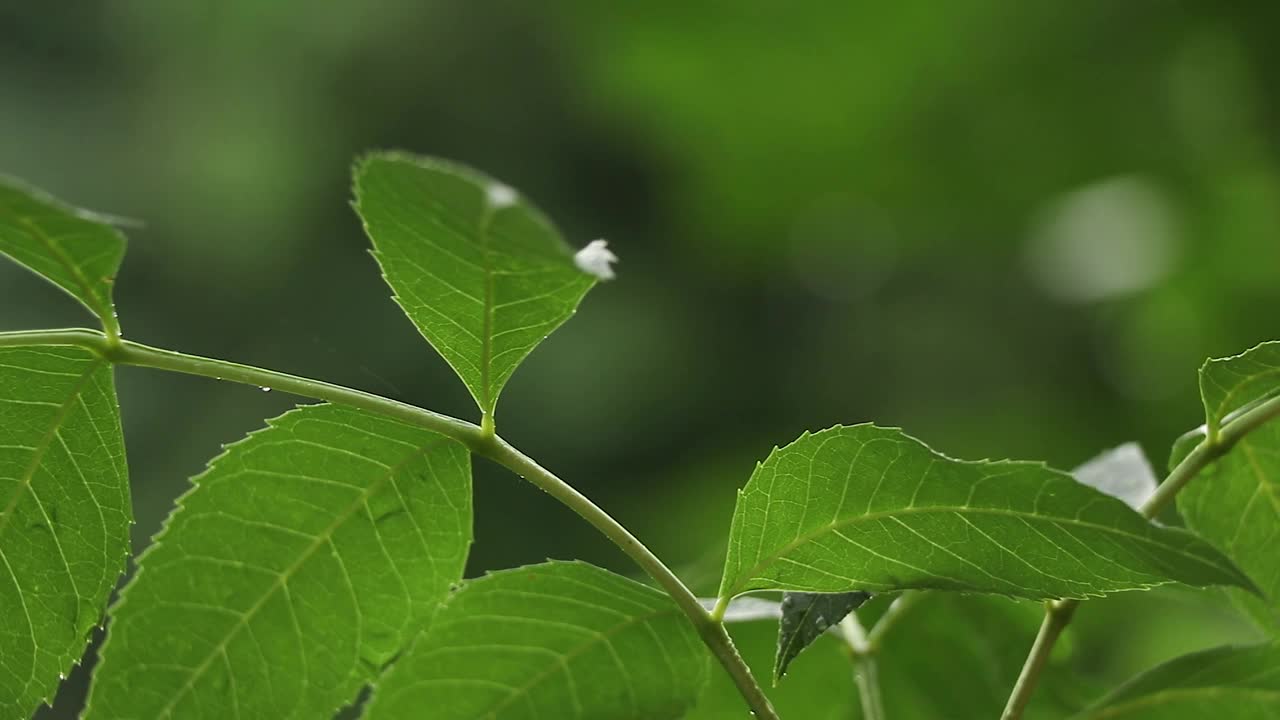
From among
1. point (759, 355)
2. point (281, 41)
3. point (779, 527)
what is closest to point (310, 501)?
point (779, 527)

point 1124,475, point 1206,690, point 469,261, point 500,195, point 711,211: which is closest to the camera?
point 500,195

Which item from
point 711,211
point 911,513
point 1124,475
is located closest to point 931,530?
point 911,513

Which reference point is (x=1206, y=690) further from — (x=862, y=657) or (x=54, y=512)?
(x=54, y=512)

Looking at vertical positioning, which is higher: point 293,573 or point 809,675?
point 293,573

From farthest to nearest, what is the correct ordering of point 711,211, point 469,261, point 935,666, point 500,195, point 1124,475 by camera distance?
point 711,211 < point 935,666 < point 1124,475 < point 469,261 < point 500,195

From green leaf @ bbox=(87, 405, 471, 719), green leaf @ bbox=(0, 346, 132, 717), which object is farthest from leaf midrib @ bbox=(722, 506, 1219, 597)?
green leaf @ bbox=(0, 346, 132, 717)

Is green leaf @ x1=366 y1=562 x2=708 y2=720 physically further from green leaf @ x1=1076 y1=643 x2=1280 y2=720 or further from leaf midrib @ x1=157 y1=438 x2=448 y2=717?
green leaf @ x1=1076 y1=643 x2=1280 y2=720

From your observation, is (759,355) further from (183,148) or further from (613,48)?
(183,148)

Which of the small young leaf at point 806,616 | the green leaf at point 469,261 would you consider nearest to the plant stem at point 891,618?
the small young leaf at point 806,616

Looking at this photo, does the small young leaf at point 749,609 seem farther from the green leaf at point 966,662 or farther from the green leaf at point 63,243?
the green leaf at point 63,243
